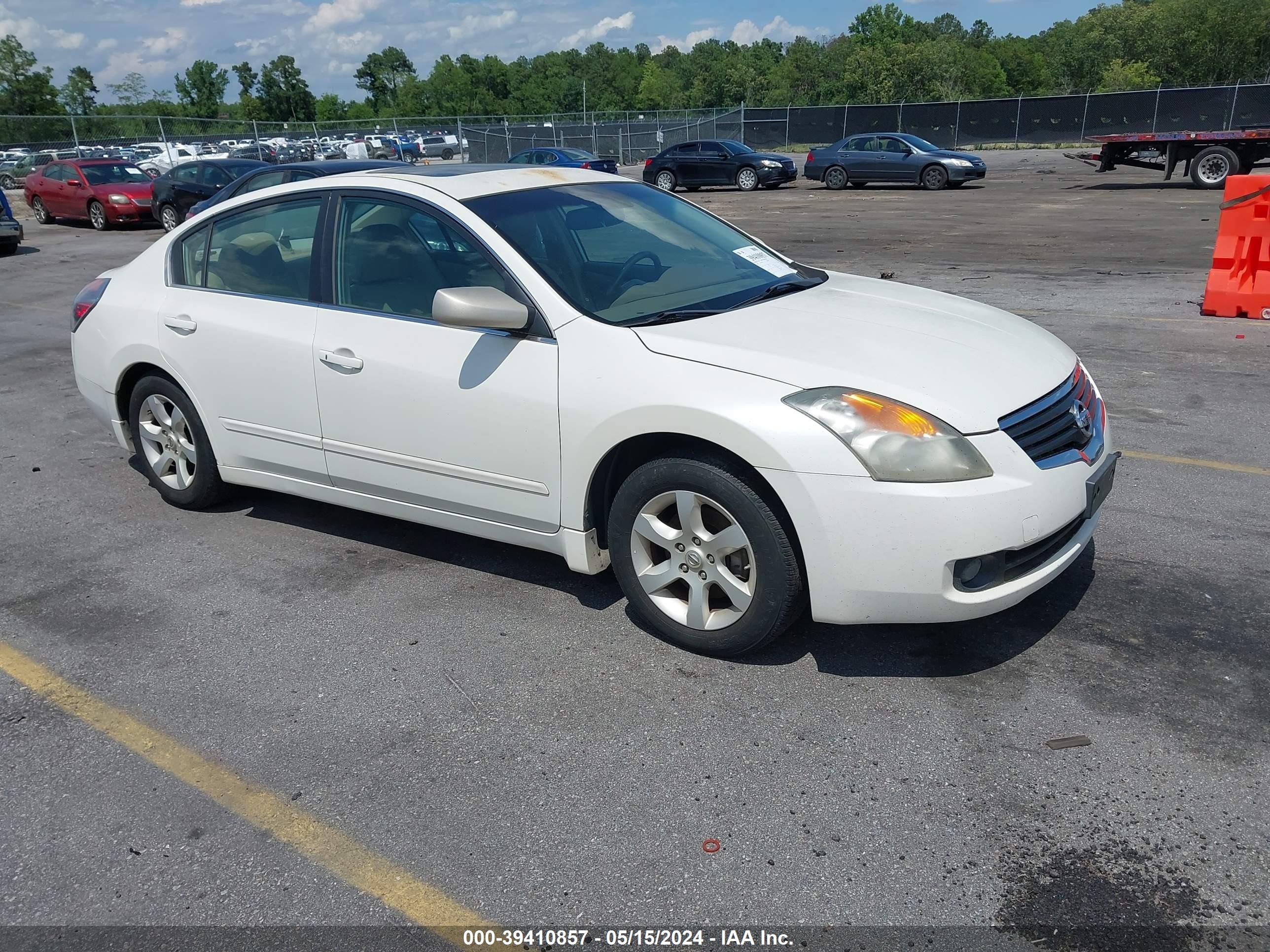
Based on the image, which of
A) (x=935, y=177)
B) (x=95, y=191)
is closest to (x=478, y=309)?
(x=95, y=191)

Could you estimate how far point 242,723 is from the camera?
11.2 ft

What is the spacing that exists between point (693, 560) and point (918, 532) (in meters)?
0.80

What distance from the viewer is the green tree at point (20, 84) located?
7950 centimetres

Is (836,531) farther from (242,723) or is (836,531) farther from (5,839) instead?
(5,839)

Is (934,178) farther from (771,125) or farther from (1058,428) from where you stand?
(1058,428)

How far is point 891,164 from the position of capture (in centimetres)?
2788

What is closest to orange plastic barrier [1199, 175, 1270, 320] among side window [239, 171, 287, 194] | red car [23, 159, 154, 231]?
side window [239, 171, 287, 194]

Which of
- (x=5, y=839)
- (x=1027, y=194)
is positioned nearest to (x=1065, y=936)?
(x=5, y=839)

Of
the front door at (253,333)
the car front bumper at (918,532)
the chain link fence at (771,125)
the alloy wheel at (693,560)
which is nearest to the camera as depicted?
the car front bumper at (918,532)

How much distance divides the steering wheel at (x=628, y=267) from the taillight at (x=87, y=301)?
3.01 metres

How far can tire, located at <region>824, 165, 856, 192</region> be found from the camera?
1139 inches

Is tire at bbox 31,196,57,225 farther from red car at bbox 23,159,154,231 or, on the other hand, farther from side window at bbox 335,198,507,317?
side window at bbox 335,198,507,317

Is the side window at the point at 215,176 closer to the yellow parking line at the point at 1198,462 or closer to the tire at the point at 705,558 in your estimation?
the yellow parking line at the point at 1198,462

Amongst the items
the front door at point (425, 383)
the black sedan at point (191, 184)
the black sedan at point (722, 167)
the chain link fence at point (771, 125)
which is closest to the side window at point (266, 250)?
the front door at point (425, 383)
